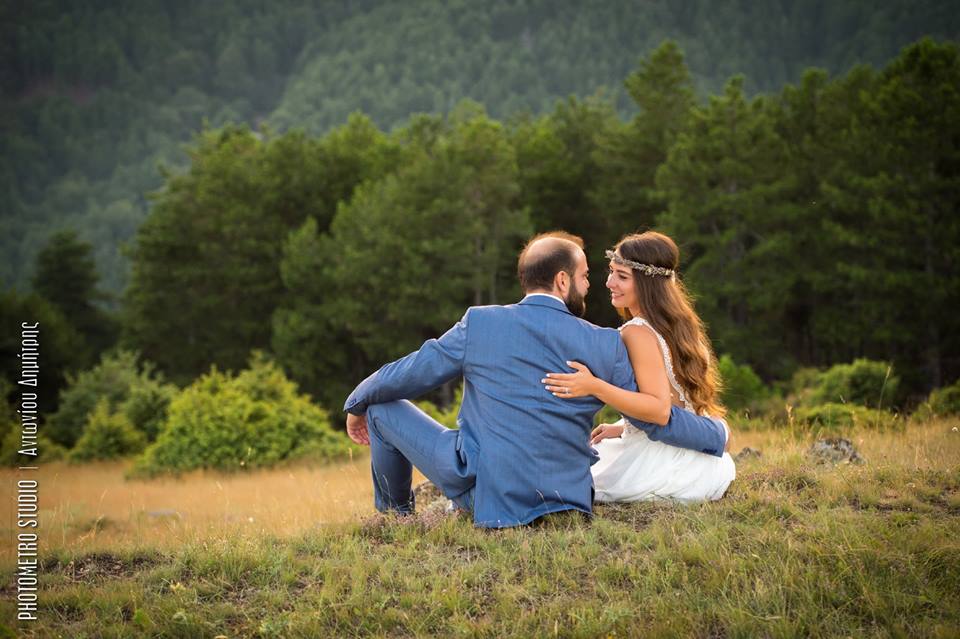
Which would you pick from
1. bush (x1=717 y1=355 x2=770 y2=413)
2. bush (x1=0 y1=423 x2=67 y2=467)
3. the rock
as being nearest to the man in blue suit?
the rock

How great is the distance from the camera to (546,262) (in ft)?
15.8

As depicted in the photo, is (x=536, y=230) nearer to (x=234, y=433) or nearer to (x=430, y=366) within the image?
(x=234, y=433)

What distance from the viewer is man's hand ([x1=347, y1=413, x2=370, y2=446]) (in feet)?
17.5

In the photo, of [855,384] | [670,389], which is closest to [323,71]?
[855,384]

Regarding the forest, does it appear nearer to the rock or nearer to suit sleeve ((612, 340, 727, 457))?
the rock

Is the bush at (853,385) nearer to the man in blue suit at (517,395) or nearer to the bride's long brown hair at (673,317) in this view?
the bride's long brown hair at (673,317)

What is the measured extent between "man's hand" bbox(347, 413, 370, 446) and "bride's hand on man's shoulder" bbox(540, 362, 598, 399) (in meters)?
1.25

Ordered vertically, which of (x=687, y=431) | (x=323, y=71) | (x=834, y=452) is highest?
(x=323, y=71)

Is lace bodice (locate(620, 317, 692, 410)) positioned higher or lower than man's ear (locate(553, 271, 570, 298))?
lower

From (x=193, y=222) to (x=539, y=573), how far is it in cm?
3844

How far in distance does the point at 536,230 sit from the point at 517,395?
33.4 meters

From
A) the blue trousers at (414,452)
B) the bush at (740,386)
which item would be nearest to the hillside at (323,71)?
the bush at (740,386)

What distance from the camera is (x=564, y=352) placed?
190 inches

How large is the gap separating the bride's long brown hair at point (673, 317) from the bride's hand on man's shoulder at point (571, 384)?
2.96 feet
